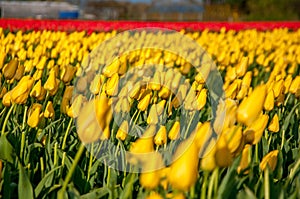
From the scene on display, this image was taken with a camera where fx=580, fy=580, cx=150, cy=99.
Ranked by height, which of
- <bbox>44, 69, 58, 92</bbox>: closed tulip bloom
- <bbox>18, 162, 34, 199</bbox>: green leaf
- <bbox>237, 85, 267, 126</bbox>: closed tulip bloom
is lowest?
<bbox>18, 162, 34, 199</bbox>: green leaf

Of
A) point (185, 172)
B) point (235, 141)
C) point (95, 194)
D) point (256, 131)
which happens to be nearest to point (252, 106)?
point (235, 141)

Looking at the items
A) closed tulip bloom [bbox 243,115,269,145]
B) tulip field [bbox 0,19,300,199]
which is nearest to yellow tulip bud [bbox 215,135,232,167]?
tulip field [bbox 0,19,300,199]

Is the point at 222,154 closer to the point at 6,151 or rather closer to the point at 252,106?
the point at 252,106

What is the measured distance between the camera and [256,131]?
5.21 ft

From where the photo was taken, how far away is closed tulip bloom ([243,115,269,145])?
157cm

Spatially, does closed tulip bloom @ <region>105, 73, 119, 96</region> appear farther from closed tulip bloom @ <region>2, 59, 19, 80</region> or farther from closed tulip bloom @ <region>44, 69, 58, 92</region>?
closed tulip bloom @ <region>2, 59, 19, 80</region>

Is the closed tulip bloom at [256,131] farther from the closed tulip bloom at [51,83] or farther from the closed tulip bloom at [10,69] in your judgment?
the closed tulip bloom at [10,69]

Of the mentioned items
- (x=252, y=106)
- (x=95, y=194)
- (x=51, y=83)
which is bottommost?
(x=95, y=194)

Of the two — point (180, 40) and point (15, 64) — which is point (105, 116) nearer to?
point (15, 64)

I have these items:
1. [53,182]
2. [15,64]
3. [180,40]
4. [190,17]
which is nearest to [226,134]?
[53,182]

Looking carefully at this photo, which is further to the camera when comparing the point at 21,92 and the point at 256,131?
the point at 21,92

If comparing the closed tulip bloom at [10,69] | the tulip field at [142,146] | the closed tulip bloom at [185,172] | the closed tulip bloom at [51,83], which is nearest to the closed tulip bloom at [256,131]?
the tulip field at [142,146]

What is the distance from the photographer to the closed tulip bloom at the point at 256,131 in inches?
61.8

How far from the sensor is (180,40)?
7.82m
